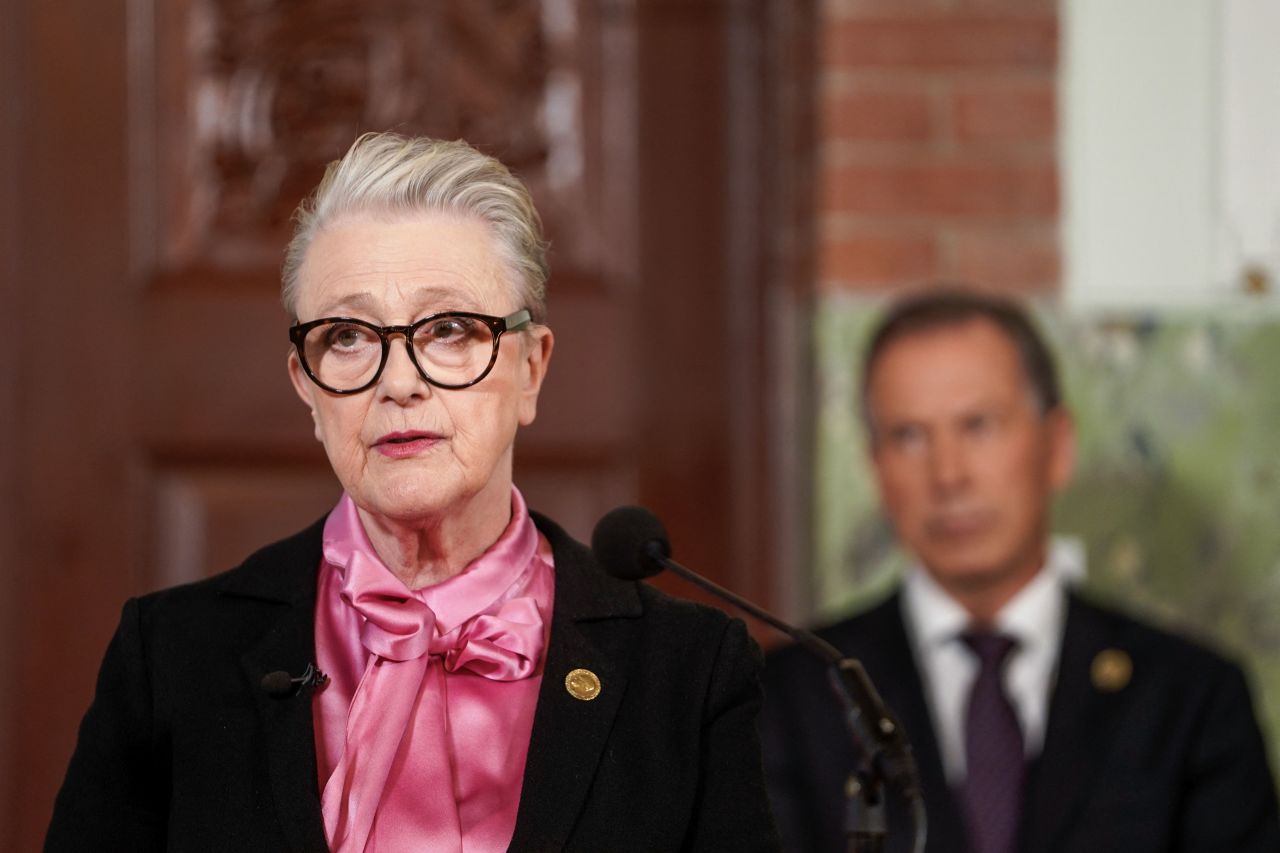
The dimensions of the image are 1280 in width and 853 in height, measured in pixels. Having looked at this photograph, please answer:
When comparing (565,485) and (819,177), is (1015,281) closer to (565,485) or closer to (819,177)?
(819,177)

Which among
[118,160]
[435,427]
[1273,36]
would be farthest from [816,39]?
[435,427]

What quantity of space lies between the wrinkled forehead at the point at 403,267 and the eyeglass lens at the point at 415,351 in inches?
0.4

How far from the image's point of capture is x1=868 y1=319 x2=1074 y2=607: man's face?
2.25 metres

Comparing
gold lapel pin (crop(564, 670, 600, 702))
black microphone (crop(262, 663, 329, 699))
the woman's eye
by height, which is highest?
the woman's eye

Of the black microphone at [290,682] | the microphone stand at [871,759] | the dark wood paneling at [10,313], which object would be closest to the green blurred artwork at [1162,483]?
the dark wood paneling at [10,313]

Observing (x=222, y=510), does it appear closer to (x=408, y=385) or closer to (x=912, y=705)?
(x=912, y=705)

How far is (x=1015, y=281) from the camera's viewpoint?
2578 mm

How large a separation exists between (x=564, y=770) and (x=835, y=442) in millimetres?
1574

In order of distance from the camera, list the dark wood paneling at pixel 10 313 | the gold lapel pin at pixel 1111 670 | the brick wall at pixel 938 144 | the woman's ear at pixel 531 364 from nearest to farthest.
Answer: the woman's ear at pixel 531 364, the gold lapel pin at pixel 1111 670, the brick wall at pixel 938 144, the dark wood paneling at pixel 10 313

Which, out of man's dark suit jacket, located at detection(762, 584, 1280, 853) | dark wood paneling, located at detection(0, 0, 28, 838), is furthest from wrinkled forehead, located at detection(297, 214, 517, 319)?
dark wood paneling, located at detection(0, 0, 28, 838)

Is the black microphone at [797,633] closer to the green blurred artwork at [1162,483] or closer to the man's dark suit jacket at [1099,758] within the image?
the man's dark suit jacket at [1099,758]

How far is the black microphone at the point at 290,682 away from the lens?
1.03 meters

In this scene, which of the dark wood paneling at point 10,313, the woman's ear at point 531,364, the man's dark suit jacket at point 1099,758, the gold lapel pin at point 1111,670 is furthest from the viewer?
the dark wood paneling at point 10,313

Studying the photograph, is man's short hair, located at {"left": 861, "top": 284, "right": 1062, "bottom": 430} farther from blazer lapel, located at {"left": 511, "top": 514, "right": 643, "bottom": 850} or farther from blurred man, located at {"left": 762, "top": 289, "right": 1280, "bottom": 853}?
blazer lapel, located at {"left": 511, "top": 514, "right": 643, "bottom": 850}
